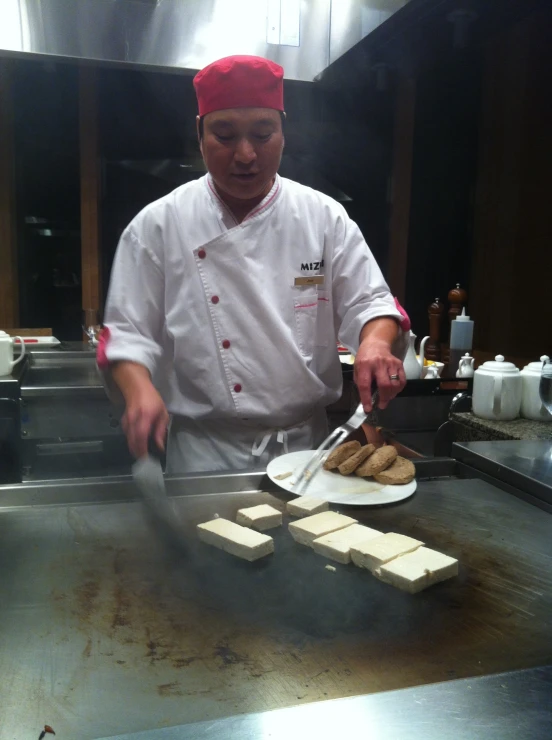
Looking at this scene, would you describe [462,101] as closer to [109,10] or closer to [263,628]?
[109,10]

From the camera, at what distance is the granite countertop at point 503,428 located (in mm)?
1689

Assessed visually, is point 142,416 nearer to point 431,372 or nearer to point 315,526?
point 315,526

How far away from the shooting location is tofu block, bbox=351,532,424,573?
2.86 feet

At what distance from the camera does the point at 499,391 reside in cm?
182

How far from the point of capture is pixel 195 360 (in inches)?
59.2

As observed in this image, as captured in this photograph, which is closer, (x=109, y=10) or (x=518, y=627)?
(x=518, y=627)

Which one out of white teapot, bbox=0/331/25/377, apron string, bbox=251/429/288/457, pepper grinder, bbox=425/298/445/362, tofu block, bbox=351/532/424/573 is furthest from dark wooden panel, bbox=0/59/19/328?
tofu block, bbox=351/532/424/573

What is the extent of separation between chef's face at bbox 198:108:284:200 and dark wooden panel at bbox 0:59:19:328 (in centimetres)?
264

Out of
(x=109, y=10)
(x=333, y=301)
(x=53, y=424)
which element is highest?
(x=109, y=10)

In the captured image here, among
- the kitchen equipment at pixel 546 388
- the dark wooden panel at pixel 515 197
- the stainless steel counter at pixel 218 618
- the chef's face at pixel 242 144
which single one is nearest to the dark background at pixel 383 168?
the dark wooden panel at pixel 515 197

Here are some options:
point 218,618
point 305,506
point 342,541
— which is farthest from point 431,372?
point 218,618

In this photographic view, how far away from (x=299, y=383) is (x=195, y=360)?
25cm

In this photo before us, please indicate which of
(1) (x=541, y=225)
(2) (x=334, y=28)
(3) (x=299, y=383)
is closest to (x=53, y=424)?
(3) (x=299, y=383)

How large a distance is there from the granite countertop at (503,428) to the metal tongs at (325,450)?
595 millimetres
